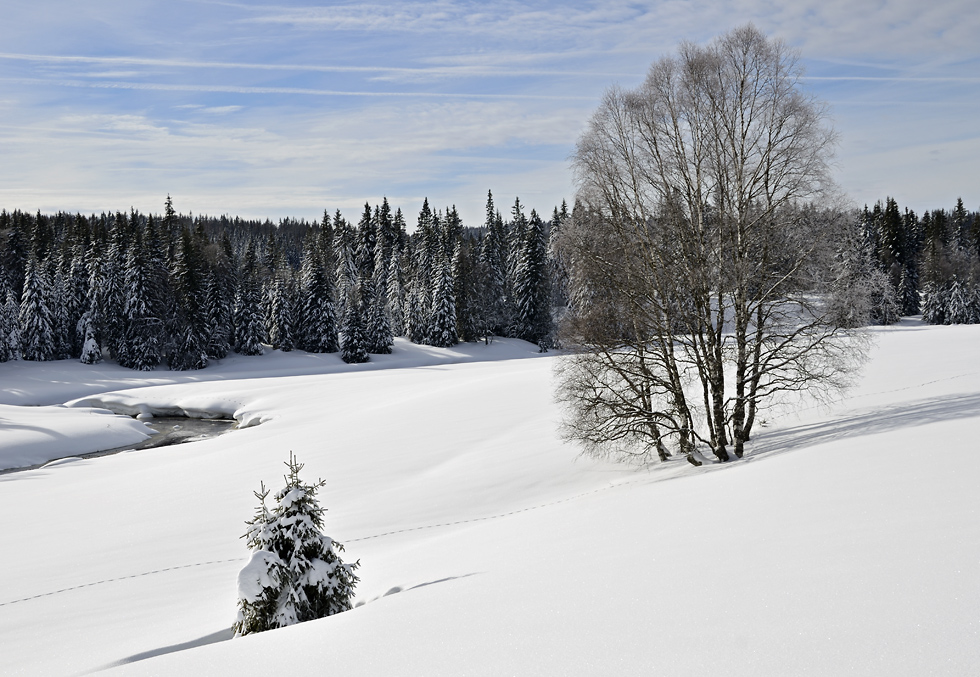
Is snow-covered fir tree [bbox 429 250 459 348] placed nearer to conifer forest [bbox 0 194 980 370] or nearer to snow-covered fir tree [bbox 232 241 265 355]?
conifer forest [bbox 0 194 980 370]

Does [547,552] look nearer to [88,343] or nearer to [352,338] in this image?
[352,338]

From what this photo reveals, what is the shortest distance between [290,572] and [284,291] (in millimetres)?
59551

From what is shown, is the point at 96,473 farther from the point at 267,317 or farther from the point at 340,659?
the point at 267,317

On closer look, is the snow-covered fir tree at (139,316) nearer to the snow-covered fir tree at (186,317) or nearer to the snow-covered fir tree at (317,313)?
the snow-covered fir tree at (186,317)

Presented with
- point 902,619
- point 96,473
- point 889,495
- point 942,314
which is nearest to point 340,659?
point 902,619

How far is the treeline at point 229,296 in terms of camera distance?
5469 cm

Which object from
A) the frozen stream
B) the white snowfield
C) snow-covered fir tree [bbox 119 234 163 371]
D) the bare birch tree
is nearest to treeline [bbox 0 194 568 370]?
snow-covered fir tree [bbox 119 234 163 371]

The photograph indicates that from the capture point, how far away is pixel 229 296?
62062mm

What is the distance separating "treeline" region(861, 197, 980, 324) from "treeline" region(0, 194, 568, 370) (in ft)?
127

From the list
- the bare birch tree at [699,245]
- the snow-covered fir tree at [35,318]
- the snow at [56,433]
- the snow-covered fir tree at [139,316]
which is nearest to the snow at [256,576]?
the bare birch tree at [699,245]

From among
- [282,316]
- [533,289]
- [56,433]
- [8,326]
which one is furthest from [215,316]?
[533,289]

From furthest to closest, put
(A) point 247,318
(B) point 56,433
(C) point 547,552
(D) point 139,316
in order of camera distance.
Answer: (A) point 247,318
(D) point 139,316
(B) point 56,433
(C) point 547,552

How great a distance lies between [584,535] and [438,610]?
3283 millimetres

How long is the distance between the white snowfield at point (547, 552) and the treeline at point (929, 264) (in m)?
53.4
